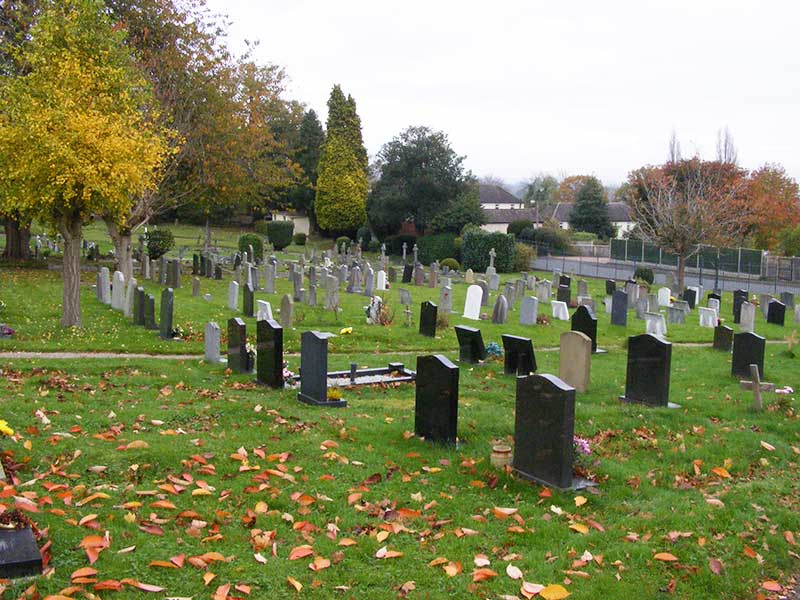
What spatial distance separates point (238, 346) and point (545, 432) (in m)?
6.99

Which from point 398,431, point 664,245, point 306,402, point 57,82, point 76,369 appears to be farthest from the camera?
point 664,245

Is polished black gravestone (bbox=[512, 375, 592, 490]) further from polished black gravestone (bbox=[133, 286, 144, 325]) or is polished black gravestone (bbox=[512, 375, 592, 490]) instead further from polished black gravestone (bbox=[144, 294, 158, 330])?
→ polished black gravestone (bbox=[133, 286, 144, 325])

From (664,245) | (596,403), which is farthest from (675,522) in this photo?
(664,245)

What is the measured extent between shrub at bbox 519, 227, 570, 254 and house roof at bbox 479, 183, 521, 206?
30766 mm

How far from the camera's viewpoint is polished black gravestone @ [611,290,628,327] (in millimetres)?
23047

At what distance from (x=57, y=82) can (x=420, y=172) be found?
4350cm

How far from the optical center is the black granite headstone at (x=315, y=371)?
37.8 ft

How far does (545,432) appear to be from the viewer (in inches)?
329

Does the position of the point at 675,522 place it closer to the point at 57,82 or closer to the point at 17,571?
the point at 17,571

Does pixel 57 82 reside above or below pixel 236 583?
above

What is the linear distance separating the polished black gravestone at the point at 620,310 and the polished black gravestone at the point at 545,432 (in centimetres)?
1515

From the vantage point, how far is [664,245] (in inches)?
1553

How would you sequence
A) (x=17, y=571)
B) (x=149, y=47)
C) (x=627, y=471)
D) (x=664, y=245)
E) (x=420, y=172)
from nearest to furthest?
(x=17, y=571) → (x=627, y=471) → (x=149, y=47) → (x=664, y=245) → (x=420, y=172)

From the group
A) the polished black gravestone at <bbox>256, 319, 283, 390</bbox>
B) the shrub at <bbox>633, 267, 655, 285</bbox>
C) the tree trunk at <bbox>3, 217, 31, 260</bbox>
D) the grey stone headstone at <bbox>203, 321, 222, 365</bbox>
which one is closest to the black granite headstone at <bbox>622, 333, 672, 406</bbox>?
the polished black gravestone at <bbox>256, 319, 283, 390</bbox>
